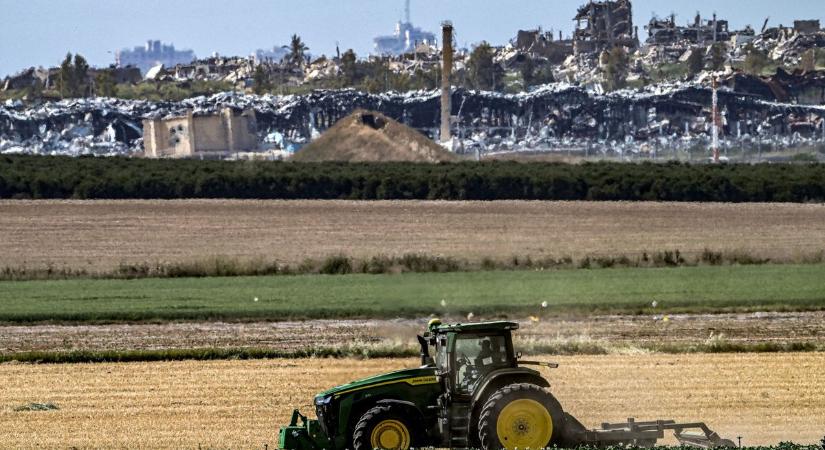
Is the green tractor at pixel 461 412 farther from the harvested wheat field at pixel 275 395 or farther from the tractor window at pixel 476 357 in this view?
the harvested wheat field at pixel 275 395

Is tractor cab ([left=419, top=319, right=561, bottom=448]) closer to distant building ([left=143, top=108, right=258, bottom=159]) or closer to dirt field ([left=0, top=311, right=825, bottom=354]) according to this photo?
dirt field ([left=0, top=311, right=825, bottom=354])

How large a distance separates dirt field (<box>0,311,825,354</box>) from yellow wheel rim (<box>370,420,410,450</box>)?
32.6 ft

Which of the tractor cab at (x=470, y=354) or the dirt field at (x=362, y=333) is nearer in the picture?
the tractor cab at (x=470, y=354)

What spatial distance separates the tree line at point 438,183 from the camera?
71.4 meters

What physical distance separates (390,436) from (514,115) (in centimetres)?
17652

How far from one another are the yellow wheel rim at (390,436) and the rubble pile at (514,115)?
148179mm

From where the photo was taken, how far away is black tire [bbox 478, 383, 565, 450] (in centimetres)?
1825

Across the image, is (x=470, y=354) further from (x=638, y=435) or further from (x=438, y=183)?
(x=438, y=183)

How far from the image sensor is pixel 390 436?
60.5ft

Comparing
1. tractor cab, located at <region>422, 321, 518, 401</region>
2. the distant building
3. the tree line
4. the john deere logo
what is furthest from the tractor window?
the distant building

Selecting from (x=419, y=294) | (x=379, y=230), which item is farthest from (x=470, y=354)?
(x=379, y=230)

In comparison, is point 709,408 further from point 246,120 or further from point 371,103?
point 371,103

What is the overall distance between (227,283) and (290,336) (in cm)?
1271

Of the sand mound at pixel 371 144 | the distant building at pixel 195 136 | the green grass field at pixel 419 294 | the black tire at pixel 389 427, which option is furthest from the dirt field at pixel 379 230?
the distant building at pixel 195 136
